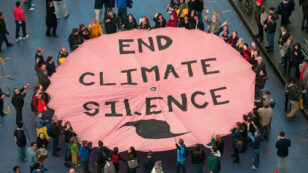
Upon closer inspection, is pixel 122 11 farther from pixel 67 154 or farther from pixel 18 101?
pixel 67 154

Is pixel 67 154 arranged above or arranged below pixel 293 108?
below

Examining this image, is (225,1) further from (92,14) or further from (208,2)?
(92,14)

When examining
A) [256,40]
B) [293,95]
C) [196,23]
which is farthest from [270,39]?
[293,95]

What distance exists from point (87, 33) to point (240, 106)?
8.27m

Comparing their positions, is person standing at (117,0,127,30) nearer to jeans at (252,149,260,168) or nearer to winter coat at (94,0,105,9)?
winter coat at (94,0,105,9)

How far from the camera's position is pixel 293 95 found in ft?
84.9

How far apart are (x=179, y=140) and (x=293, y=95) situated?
5824mm

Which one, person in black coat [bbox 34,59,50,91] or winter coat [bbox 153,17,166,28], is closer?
person in black coat [bbox 34,59,50,91]

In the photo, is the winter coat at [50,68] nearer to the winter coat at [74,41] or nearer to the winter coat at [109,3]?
the winter coat at [74,41]

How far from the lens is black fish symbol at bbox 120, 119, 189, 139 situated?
78.2ft

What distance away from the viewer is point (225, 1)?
3381 cm

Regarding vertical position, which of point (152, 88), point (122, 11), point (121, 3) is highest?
point (121, 3)

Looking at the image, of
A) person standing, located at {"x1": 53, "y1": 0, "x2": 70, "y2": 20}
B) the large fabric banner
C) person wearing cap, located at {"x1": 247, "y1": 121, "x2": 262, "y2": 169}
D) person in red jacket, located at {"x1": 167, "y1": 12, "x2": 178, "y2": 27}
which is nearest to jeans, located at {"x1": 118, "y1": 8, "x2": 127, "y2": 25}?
person in red jacket, located at {"x1": 167, "y1": 12, "x2": 178, "y2": 27}

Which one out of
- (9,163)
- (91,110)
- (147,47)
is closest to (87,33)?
(147,47)
